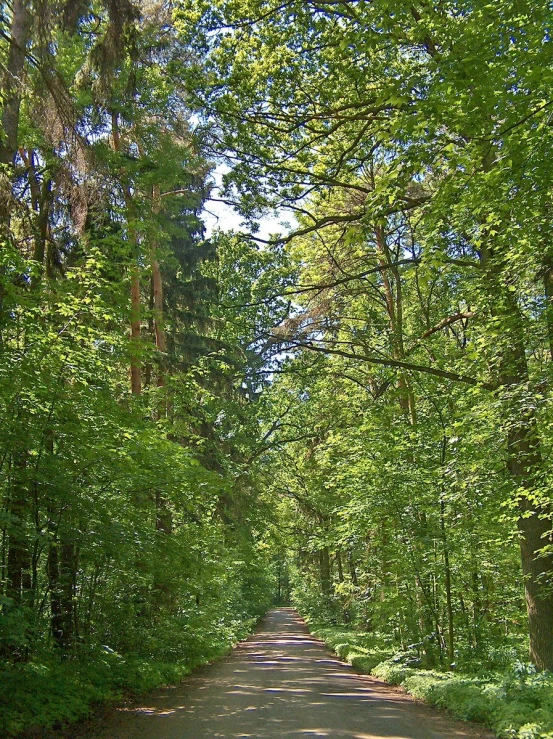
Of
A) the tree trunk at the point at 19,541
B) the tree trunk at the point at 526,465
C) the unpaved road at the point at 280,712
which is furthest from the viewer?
the tree trunk at the point at 526,465

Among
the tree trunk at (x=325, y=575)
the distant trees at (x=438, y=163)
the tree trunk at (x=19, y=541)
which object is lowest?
the tree trunk at (x=325, y=575)

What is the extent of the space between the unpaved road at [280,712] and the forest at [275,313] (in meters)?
0.58

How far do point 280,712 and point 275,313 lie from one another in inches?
298

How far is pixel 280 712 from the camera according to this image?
27.8ft

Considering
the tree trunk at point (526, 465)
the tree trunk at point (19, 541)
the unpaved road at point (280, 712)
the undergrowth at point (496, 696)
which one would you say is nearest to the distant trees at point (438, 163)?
the tree trunk at point (526, 465)

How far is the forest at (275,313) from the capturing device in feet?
20.2

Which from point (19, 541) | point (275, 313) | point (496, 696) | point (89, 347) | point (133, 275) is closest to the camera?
point (19, 541)

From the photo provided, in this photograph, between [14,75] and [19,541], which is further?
[14,75]

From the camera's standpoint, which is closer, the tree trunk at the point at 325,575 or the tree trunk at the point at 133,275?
the tree trunk at the point at 133,275

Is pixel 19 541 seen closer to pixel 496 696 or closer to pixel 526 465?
pixel 496 696

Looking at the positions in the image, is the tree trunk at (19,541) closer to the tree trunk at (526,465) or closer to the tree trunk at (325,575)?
the tree trunk at (526,465)

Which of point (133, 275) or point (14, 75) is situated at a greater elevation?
point (14, 75)

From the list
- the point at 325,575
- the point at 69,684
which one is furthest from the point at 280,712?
the point at 325,575

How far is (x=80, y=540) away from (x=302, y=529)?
2423 cm
